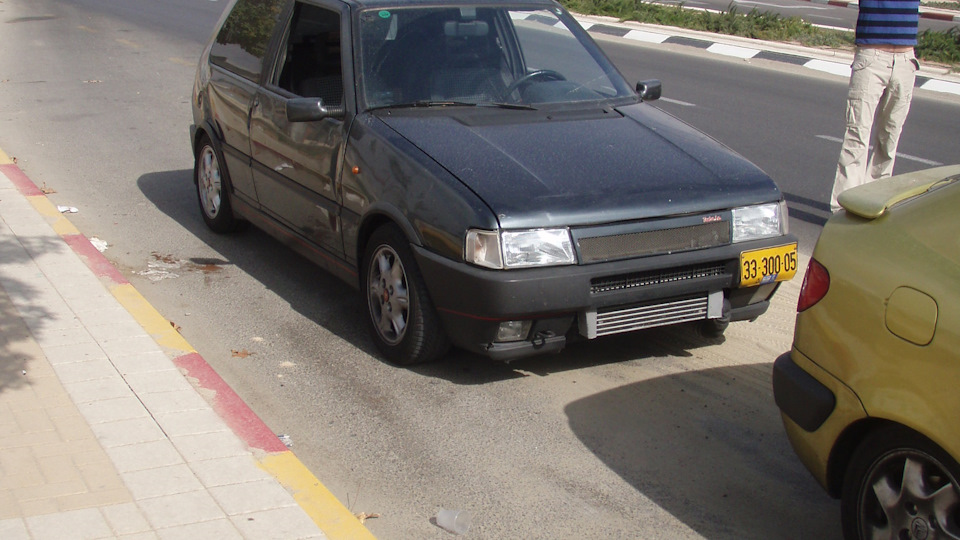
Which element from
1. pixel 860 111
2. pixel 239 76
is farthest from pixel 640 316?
pixel 860 111

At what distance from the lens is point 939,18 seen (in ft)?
87.6

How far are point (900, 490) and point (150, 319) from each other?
156 inches

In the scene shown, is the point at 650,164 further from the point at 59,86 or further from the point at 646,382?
the point at 59,86

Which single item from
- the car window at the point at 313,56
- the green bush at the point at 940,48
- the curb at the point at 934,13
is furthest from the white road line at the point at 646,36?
the car window at the point at 313,56

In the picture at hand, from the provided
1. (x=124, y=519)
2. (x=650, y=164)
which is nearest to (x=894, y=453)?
(x=650, y=164)

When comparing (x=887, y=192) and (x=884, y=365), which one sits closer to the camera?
(x=884, y=365)

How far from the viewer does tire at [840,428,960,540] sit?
3.17m

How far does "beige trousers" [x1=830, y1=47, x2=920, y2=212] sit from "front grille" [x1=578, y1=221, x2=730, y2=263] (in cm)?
345

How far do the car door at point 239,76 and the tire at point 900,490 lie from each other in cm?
431

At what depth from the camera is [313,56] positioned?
6.27 meters

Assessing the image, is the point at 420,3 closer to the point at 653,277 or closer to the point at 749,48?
the point at 653,277

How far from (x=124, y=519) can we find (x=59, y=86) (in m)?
11.2

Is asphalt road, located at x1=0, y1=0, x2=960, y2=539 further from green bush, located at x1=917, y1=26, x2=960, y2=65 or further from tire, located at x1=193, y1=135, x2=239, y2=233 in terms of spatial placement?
green bush, located at x1=917, y1=26, x2=960, y2=65

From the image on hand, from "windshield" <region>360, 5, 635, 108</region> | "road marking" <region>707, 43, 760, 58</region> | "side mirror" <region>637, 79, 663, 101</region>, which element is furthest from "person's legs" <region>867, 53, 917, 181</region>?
"road marking" <region>707, 43, 760, 58</region>
